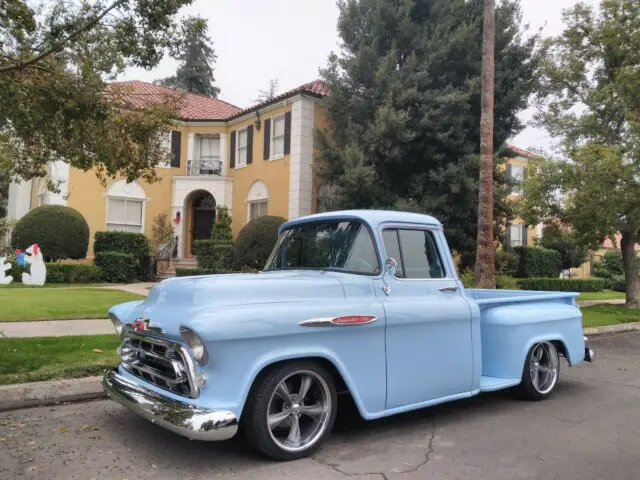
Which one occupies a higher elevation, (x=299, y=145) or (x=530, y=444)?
(x=299, y=145)

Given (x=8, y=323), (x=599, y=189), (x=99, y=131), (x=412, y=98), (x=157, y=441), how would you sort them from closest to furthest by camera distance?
1. (x=157, y=441)
2. (x=99, y=131)
3. (x=8, y=323)
4. (x=599, y=189)
5. (x=412, y=98)

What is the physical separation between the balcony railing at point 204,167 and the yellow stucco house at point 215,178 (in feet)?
0.14

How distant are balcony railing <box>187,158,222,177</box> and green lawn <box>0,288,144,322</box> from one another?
9.36 metres

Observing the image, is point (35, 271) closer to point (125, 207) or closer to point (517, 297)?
point (125, 207)

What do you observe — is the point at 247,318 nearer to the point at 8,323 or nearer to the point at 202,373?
the point at 202,373

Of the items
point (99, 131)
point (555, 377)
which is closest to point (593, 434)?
point (555, 377)

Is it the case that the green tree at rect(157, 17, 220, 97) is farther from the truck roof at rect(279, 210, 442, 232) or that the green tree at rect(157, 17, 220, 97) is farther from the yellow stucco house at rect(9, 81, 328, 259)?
the truck roof at rect(279, 210, 442, 232)

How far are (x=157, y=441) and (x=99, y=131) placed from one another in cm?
493

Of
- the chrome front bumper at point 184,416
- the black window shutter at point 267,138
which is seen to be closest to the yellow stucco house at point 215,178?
the black window shutter at point 267,138

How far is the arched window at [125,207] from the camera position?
22.3m

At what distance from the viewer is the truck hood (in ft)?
13.0

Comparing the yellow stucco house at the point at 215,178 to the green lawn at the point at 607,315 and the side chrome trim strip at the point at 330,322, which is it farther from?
the side chrome trim strip at the point at 330,322

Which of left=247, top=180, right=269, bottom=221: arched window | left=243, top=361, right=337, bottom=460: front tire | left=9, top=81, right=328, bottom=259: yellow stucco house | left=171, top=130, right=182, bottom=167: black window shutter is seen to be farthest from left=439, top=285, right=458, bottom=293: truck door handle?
left=171, top=130, right=182, bottom=167: black window shutter

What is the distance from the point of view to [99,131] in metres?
7.69
